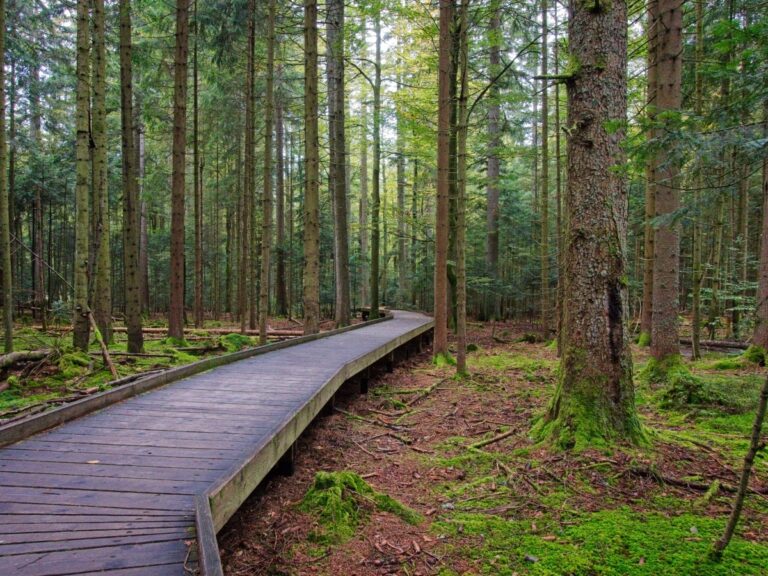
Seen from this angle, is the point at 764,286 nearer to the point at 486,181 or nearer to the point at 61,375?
the point at 486,181

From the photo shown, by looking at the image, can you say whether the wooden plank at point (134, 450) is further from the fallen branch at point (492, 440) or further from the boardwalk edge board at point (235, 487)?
the fallen branch at point (492, 440)

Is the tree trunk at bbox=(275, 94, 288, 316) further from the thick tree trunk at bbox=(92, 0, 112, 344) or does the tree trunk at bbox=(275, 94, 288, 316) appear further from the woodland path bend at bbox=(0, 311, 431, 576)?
the woodland path bend at bbox=(0, 311, 431, 576)

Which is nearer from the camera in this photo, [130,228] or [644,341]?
[130,228]

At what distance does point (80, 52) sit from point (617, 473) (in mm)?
10486

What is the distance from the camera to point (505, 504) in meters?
3.99

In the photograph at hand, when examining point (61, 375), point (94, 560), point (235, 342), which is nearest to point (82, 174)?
point (61, 375)

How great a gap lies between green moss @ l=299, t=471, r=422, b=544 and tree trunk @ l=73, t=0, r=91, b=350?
20.7 ft

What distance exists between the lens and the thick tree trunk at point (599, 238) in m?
4.73

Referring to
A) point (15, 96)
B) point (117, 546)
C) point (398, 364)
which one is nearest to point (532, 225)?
point (398, 364)

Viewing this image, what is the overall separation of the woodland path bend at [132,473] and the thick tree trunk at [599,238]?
3152 mm

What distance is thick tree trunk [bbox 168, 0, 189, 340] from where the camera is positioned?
33.4 ft

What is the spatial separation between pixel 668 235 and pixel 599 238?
4357 mm

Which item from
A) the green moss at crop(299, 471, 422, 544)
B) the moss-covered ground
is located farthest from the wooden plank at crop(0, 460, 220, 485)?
the moss-covered ground

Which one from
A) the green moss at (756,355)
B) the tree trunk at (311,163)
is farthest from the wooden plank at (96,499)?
the green moss at (756,355)
